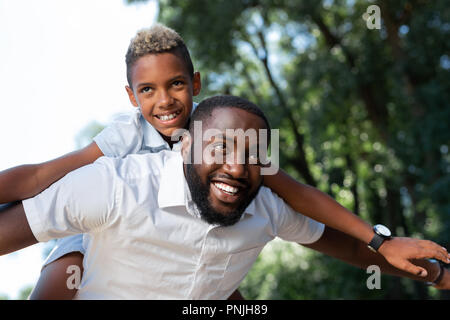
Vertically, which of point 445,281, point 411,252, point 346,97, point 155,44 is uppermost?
point 155,44

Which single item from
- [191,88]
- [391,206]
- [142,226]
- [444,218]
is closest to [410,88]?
[444,218]

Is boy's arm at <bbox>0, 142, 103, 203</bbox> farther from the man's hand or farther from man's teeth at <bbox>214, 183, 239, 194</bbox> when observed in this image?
the man's hand

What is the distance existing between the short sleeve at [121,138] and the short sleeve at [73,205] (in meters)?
0.42

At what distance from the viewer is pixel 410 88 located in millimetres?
10195

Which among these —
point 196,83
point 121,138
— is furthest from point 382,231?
point 121,138

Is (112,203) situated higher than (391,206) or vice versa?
(112,203)

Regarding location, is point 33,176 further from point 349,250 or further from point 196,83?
point 349,250

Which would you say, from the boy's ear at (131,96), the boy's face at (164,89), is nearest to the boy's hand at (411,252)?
the boy's face at (164,89)

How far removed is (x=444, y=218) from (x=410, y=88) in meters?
2.74

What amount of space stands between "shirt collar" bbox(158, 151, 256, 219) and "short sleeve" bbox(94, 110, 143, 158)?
315mm

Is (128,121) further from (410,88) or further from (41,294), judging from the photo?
(410,88)

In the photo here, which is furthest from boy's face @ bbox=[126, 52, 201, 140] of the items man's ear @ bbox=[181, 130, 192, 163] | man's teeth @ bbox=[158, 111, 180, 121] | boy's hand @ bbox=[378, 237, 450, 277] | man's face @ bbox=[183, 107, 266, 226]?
boy's hand @ bbox=[378, 237, 450, 277]

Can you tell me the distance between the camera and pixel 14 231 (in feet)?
6.63

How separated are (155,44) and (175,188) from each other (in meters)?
0.84
